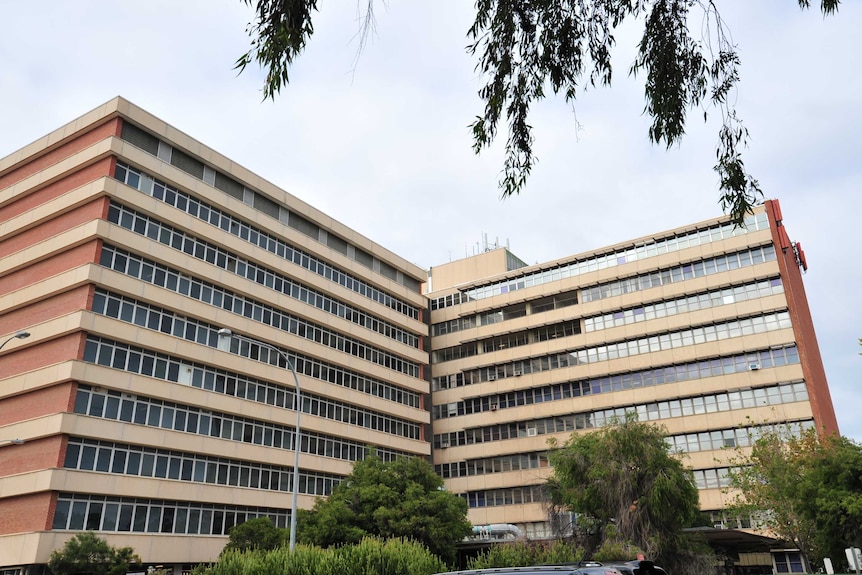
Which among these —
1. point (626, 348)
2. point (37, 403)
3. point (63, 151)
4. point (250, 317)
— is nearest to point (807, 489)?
point (626, 348)

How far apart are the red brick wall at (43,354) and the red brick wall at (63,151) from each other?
490 inches

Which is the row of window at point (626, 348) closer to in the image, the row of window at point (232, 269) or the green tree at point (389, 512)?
the row of window at point (232, 269)

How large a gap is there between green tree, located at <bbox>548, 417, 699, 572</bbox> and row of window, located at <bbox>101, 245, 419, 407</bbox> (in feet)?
73.7

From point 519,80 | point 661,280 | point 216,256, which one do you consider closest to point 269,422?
point 216,256

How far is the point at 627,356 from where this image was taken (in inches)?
2392


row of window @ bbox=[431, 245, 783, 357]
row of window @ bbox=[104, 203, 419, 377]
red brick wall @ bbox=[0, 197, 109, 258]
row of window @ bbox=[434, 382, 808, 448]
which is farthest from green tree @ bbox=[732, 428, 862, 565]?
red brick wall @ bbox=[0, 197, 109, 258]

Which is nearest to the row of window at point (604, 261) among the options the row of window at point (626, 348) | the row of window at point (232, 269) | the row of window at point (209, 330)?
the row of window at point (626, 348)

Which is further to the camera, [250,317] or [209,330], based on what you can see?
[250,317]

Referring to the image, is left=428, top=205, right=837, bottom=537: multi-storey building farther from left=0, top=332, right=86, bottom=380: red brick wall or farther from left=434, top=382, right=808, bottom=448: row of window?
left=0, top=332, right=86, bottom=380: red brick wall

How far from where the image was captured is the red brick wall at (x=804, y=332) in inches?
2076

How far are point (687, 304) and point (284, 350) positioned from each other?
109 feet

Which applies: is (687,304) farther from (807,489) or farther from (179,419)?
(179,419)

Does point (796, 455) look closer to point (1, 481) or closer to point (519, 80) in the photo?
point (519, 80)

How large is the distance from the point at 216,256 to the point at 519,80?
43.2m
